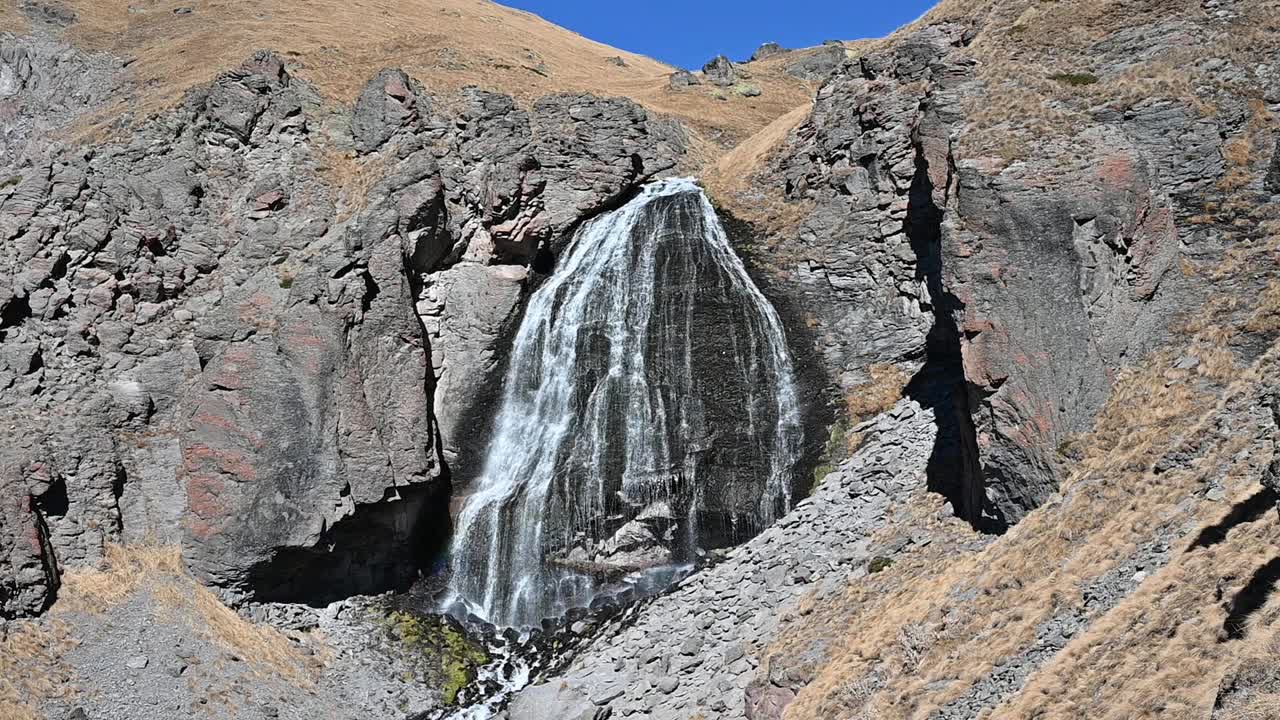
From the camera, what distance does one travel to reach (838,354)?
34438mm

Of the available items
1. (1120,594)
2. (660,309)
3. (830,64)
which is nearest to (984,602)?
(1120,594)

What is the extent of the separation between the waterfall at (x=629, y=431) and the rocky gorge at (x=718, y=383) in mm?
354

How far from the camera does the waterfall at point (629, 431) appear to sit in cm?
3194

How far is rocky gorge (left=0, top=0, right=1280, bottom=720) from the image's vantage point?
2088 cm

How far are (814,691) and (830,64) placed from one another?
50482mm

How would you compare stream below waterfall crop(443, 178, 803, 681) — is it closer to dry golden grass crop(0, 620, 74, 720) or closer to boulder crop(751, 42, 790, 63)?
dry golden grass crop(0, 620, 74, 720)

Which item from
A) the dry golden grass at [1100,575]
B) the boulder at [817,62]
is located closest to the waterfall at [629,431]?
the dry golden grass at [1100,575]

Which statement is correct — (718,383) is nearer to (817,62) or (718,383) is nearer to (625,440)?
(625,440)

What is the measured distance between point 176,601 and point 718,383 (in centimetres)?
1855

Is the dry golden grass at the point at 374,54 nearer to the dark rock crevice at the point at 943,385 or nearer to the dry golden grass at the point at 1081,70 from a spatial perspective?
the dark rock crevice at the point at 943,385

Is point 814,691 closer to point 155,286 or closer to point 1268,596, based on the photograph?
point 1268,596

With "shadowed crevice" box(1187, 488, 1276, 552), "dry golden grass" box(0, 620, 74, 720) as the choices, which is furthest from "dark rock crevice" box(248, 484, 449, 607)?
"shadowed crevice" box(1187, 488, 1276, 552)

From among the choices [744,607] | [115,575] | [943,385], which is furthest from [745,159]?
[115,575]

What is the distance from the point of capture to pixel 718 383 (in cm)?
3406
